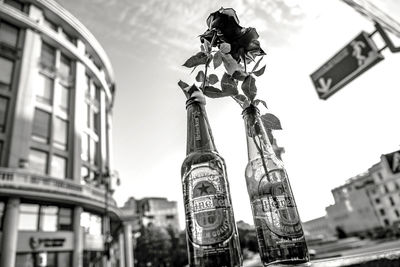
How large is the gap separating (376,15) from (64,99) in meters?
18.0

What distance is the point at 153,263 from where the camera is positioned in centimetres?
2738

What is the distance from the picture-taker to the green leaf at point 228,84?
85 centimetres

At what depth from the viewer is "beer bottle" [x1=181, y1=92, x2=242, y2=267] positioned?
0.70 m

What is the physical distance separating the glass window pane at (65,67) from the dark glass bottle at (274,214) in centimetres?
1932

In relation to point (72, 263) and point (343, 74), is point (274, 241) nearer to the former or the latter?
point (343, 74)

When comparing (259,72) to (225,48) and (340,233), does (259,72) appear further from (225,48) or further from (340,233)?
(340,233)

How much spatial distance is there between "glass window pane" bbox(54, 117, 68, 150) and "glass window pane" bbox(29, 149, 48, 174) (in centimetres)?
121

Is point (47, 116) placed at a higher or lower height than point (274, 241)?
higher

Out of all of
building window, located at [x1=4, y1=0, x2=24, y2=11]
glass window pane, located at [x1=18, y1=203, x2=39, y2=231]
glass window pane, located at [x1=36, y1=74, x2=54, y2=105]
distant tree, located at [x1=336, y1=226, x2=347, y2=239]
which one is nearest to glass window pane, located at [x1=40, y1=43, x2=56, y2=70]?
glass window pane, located at [x1=36, y1=74, x2=54, y2=105]

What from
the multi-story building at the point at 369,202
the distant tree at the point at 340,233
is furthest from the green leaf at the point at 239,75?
the distant tree at the point at 340,233

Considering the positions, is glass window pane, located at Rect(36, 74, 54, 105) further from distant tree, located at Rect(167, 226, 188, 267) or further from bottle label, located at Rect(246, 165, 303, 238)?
distant tree, located at Rect(167, 226, 188, 267)

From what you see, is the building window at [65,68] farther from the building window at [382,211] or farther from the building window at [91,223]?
the building window at [382,211]

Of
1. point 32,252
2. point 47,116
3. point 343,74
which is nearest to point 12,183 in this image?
point 32,252

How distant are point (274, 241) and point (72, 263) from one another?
15888 millimetres
